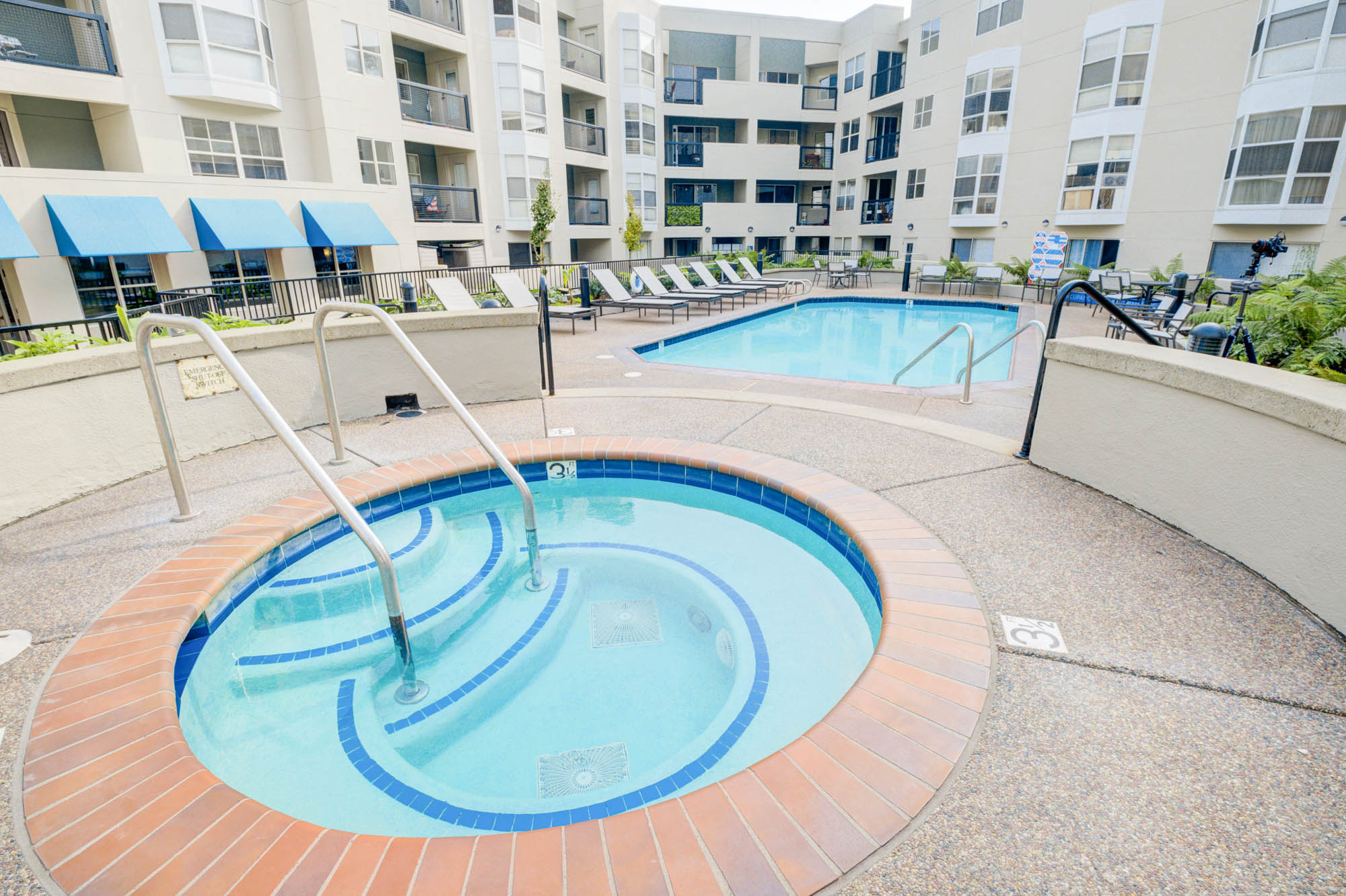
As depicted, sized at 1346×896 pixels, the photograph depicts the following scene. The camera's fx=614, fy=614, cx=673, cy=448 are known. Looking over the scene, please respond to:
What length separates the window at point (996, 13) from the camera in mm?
20312

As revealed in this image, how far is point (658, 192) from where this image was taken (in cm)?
2931

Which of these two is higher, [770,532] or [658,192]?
[658,192]

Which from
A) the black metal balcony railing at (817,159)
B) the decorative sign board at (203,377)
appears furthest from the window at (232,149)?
the black metal balcony railing at (817,159)

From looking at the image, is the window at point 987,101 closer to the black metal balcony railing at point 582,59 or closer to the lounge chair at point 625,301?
the lounge chair at point 625,301

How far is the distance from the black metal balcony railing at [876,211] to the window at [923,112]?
3.65 metres

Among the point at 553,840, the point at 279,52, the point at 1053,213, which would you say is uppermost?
the point at 279,52

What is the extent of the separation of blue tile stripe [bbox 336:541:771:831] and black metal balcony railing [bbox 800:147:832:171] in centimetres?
3299

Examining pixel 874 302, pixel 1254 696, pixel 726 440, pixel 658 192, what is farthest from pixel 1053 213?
pixel 1254 696

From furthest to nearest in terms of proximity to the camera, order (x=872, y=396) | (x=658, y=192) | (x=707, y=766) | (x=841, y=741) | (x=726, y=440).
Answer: (x=658, y=192) < (x=872, y=396) < (x=726, y=440) < (x=707, y=766) < (x=841, y=741)

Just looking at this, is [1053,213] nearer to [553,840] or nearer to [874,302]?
[874,302]

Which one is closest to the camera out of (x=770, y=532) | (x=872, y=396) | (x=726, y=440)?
(x=770, y=532)

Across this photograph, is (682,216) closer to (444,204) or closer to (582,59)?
(582,59)

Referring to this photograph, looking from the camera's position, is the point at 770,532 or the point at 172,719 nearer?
the point at 172,719

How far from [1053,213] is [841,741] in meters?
22.8
